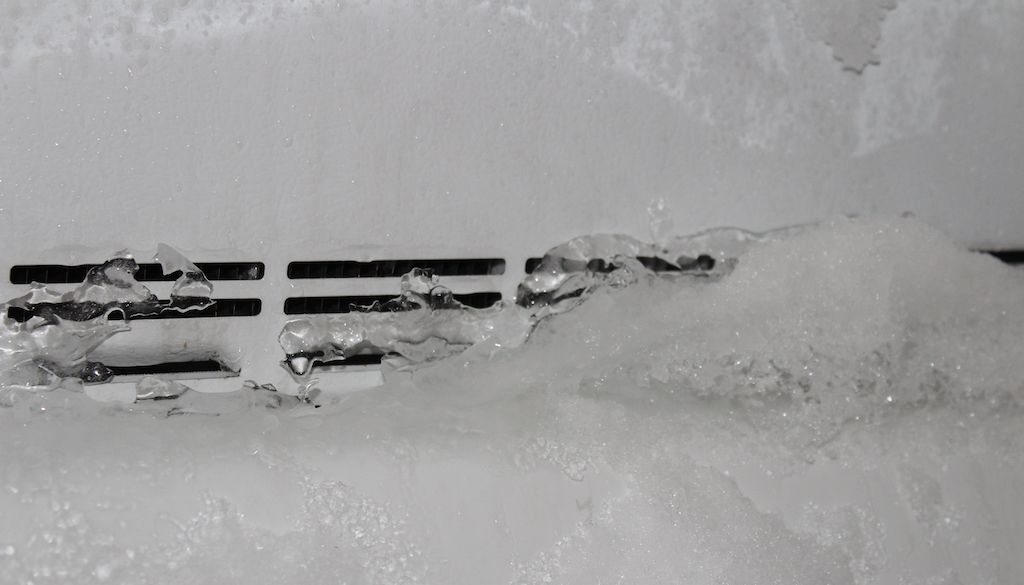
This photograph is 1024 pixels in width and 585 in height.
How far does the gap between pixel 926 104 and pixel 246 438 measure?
0.64m

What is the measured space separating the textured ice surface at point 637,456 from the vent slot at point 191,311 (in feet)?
0.23

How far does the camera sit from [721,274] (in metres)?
0.82

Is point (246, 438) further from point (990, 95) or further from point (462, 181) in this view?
point (990, 95)

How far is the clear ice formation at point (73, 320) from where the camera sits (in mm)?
688

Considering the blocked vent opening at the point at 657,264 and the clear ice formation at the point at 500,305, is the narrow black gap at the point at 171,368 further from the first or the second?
the blocked vent opening at the point at 657,264

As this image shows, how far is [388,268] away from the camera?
76cm

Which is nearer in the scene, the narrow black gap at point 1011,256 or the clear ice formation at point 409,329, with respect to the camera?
the clear ice formation at point 409,329

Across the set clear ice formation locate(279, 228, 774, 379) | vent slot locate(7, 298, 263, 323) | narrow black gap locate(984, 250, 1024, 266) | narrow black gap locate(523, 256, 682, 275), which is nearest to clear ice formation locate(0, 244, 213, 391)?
vent slot locate(7, 298, 263, 323)

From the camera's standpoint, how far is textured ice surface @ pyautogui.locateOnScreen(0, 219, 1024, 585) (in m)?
0.69

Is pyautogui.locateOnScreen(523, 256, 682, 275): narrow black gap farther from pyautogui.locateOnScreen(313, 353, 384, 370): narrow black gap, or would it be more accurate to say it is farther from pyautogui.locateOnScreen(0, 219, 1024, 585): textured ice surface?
pyautogui.locateOnScreen(313, 353, 384, 370): narrow black gap

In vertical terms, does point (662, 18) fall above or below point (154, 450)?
above

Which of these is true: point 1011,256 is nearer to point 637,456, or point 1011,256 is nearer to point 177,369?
point 637,456

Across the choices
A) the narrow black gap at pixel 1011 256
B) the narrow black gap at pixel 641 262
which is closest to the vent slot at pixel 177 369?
the narrow black gap at pixel 641 262

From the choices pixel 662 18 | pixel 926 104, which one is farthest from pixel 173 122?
pixel 926 104
